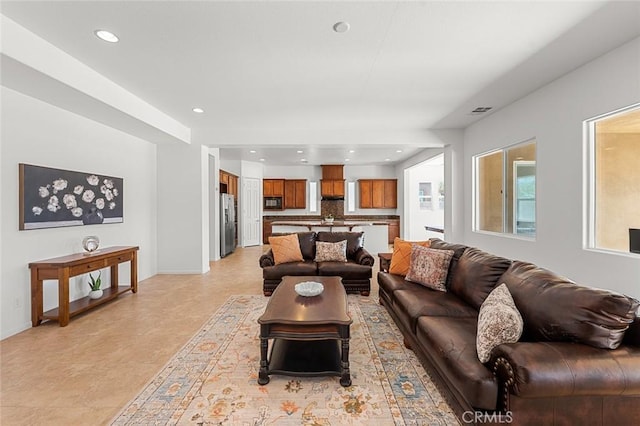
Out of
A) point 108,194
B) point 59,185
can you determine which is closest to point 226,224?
point 108,194

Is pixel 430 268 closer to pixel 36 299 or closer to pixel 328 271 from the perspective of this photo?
pixel 328 271

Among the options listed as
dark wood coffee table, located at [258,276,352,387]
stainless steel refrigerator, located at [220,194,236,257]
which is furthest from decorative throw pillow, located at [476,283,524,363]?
stainless steel refrigerator, located at [220,194,236,257]

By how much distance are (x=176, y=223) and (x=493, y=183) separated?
19.1 ft

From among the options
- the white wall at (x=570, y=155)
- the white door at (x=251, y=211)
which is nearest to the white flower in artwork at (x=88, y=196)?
the white door at (x=251, y=211)

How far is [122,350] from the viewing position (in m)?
2.70

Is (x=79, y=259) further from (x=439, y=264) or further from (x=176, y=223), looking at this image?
(x=439, y=264)

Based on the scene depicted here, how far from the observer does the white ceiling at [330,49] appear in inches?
88.3

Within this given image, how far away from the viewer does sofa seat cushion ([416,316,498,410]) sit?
1.49 metres

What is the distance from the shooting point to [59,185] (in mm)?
3541

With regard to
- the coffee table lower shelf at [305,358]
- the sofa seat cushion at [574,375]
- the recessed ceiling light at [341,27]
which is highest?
the recessed ceiling light at [341,27]

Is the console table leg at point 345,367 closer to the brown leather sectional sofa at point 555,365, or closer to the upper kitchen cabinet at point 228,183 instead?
the brown leather sectional sofa at point 555,365

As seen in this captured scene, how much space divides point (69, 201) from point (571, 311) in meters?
5.03

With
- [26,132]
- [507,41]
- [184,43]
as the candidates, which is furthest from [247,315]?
[507,41]

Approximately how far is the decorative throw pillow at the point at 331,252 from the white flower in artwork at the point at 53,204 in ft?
11.0
